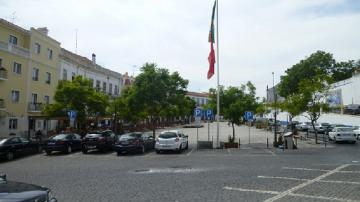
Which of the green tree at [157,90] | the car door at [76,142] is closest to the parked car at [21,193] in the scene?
the car door at [76,142]

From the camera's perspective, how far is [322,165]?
58.6 ft

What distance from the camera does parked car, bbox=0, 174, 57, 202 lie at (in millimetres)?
5612

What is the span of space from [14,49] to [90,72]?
59.7ft

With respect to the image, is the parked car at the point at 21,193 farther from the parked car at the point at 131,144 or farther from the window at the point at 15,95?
the window at the point at 15,95

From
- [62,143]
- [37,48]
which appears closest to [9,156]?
[62,143]

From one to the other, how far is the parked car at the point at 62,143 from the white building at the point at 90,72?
12.6m

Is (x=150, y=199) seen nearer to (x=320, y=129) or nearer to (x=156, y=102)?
(x=156, y=102)

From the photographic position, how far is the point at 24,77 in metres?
39.5

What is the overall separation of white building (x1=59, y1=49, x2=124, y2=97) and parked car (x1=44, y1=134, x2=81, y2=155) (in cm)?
1258

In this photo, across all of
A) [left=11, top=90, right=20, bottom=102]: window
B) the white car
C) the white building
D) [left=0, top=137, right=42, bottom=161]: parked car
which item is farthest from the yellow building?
the white car

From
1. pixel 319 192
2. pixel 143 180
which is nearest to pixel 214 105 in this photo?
pixel 143 180

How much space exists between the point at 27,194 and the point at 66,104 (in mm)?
29516

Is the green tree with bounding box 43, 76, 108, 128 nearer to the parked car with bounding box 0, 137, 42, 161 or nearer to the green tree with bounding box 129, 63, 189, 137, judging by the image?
the green tree with bounding box 129, 63, 189, 137

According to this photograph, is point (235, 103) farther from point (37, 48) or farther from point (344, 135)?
point (37, 48)
